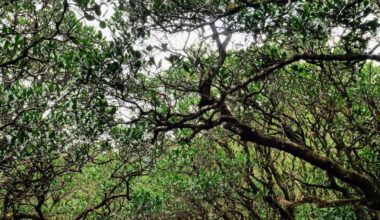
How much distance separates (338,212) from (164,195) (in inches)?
301

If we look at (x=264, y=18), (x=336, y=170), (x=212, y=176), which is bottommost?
(x=336, y=170)

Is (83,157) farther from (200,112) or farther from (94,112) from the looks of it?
(200,112)

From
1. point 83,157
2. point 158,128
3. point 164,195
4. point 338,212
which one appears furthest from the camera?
point 164,195

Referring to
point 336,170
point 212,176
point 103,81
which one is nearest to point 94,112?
point 103,81

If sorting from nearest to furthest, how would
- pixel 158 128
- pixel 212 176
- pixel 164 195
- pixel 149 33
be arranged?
pixel 149 33, pixel 158 128, pixel 212 176, pixel 164 195

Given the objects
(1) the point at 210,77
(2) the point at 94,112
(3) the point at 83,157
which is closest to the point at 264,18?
(1) the point at 210,77

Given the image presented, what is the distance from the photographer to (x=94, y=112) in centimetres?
753

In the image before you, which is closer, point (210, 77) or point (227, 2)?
point (227, 2)

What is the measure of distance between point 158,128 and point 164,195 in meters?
10.8

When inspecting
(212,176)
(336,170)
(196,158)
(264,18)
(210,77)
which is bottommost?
(336,170)

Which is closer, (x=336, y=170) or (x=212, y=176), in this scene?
(x=336, y=170)

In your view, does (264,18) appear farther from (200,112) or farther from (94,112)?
(94,112)

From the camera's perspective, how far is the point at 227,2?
21.8 feet

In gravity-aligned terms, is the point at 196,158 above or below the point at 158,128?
above
